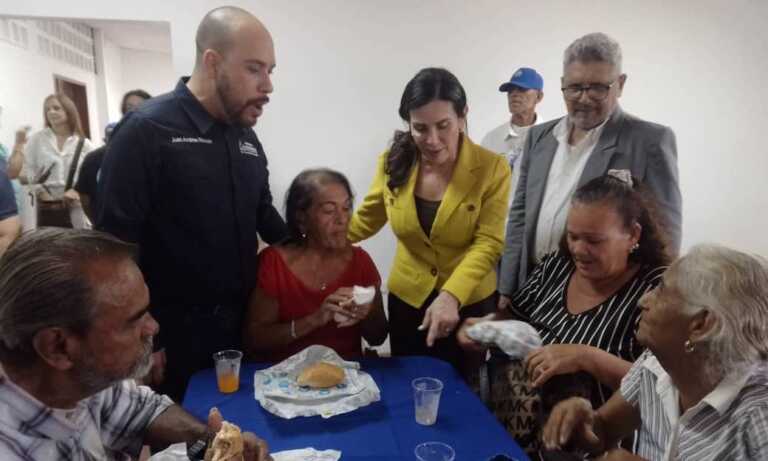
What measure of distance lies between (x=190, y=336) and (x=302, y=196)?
2.29ft

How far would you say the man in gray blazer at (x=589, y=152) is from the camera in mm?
2184

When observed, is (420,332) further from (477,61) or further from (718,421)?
(477,61)

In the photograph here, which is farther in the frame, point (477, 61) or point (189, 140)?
point (477, 61)

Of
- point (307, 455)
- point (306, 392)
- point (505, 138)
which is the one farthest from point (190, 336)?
point (505, 138)

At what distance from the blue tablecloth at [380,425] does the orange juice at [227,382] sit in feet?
0.06

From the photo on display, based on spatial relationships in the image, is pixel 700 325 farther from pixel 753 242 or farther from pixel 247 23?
pixel 753 242

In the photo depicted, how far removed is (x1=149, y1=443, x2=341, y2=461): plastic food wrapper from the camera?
1.27 meters

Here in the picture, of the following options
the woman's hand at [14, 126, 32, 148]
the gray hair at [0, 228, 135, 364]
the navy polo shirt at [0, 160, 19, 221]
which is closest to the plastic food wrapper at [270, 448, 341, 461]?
the gray hair at [0, 228, 135, 364]

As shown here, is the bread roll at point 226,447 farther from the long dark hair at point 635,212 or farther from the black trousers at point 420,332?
the long dark hair at point 635,212

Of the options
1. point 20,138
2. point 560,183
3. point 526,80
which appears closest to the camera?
point 560,183

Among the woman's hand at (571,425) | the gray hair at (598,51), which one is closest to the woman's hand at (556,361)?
the woman's hand at (571,425)

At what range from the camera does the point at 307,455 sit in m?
1.31

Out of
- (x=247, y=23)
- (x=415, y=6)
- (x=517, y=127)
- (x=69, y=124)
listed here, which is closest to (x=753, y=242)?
(x=517, y=127)

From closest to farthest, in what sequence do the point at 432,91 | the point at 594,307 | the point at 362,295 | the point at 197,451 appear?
the point at 197,451
the point at 594,307
the point at 362,295
the point at 432,91
